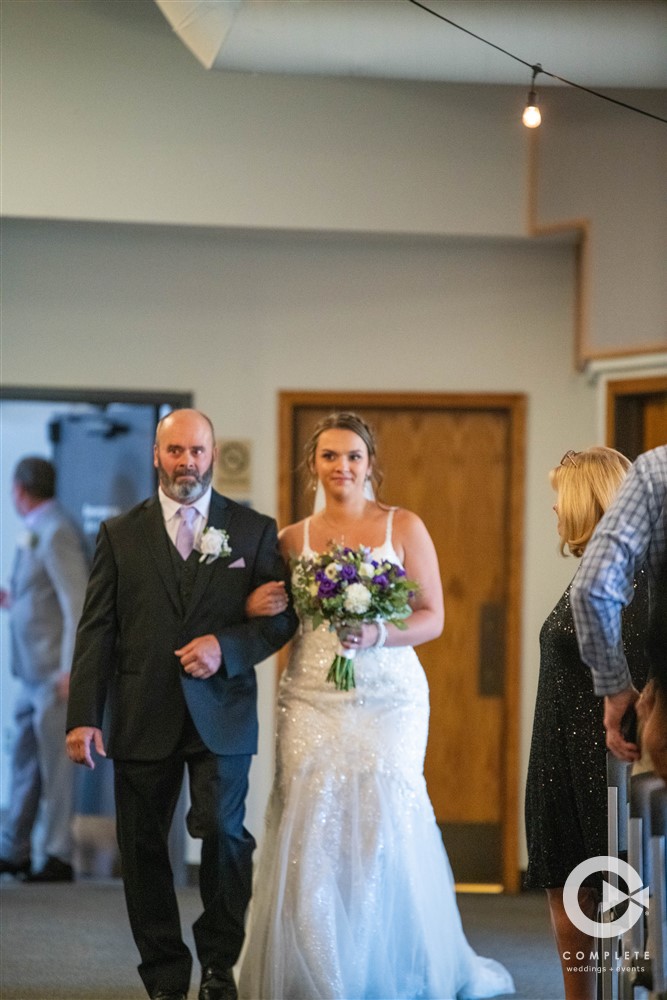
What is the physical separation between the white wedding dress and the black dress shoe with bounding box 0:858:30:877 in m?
2.20

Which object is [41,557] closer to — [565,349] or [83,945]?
[83,945]

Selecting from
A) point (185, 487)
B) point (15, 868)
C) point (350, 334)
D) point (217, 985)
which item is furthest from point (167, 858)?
point (350, 334)

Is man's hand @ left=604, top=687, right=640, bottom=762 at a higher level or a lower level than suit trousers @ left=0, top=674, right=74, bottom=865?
higher

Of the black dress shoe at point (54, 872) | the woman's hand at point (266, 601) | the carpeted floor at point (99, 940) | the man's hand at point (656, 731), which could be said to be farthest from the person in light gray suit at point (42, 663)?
the man's hand at point (656, 731)

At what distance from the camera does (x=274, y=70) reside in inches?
185

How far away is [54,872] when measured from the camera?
224 inches

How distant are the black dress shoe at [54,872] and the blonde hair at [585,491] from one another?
141 inches

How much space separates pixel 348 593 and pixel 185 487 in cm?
62

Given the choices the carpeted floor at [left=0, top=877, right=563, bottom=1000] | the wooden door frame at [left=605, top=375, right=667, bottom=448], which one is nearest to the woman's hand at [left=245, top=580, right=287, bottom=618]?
the carpeted floor at [left=0, top=877, right=563, bottom=1000]

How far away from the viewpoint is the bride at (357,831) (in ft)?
12.0

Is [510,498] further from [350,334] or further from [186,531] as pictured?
[186,531]

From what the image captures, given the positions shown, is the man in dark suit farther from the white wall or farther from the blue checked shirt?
the white wall

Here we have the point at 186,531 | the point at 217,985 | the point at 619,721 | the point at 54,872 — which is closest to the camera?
the point at 619,721

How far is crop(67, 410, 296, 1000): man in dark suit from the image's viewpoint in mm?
3725
